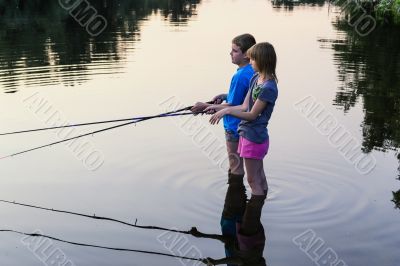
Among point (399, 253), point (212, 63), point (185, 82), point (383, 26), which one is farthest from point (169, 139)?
point (383, 26)

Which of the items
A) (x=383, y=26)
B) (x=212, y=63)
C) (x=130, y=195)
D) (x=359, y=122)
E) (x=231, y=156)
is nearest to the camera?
(x=130, y=195)

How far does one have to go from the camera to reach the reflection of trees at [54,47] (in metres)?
17.2

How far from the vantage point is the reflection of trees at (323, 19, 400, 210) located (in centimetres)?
1053

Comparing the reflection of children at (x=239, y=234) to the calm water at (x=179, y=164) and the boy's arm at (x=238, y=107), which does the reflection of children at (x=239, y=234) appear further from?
the boy's arm at (x=238, y=107)

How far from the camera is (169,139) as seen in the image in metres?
9.97

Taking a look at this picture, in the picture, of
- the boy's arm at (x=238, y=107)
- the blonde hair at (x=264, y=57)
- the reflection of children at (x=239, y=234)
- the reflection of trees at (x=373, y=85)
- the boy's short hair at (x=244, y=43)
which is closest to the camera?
the reflection of children at (x=239, y=234)

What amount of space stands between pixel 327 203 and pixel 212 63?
13463mm

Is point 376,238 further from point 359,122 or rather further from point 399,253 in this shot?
point 359,122

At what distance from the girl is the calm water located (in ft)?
1.64

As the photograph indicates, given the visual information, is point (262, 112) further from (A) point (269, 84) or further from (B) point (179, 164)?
(B) point (179, 164)

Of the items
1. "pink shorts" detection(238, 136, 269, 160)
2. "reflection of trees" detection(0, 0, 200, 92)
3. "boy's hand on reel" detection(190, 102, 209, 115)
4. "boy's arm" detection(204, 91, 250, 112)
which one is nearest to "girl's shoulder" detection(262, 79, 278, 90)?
"boy's arm" detection(204, 91, 250, 112)

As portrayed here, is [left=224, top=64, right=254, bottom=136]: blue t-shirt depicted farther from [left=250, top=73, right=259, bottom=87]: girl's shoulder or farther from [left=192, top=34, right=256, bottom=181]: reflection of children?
[left=250, top=73, right=259, bottom=87]: girl's shoulder

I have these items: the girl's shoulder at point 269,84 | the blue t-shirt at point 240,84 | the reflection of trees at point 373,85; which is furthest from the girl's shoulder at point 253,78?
the reflection of trees at point 373,85

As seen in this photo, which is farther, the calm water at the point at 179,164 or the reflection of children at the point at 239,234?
the calm water at the point at 179,164
